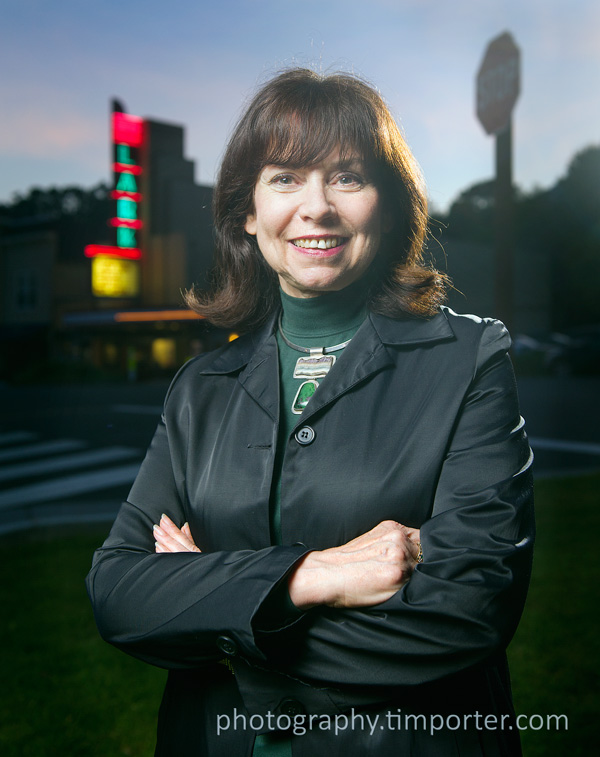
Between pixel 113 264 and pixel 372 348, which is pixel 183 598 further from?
pixel 113 264

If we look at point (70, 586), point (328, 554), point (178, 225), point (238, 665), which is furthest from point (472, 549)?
point (70, 586)

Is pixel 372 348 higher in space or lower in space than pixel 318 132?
lower

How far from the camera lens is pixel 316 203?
4.00 feet

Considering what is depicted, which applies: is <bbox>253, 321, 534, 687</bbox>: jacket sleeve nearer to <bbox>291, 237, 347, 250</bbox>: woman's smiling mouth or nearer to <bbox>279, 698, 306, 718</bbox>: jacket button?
<bbox>279, 698, 306, 718</bbox>: jacket button

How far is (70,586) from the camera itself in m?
4.30

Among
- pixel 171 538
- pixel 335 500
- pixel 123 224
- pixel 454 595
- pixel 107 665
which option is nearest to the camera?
pixel 454 595

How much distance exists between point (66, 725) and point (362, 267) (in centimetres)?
261

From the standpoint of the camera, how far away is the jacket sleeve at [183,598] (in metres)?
1.12

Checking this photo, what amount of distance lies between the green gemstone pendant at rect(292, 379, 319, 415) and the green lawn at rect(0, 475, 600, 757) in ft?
6.02

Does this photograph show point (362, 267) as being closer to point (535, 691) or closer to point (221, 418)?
point (221, 418)

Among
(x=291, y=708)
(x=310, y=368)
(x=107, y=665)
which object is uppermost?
(x=310, y=368)

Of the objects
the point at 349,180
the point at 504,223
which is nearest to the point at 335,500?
the point at 349,180

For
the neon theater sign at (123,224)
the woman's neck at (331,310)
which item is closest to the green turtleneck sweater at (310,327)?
the woman's neck at (331,310)

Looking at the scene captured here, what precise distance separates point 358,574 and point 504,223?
119 cm
